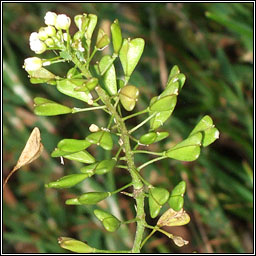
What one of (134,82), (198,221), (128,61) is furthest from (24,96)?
(128,61)

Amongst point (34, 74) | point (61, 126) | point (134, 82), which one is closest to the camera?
point (34, 74)

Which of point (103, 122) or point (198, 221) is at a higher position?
point (103, 122)

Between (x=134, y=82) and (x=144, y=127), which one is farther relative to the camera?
(x=144, y=127)

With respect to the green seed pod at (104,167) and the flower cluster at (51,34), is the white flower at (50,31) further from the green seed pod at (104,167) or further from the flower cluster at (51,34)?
the green seed pod at (104,167)

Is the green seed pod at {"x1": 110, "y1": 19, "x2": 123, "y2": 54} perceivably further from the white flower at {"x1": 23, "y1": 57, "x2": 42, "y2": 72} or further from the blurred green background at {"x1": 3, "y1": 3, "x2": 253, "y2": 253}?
the blurred green background at {"x1": 3, "y1": 3, "x2": 253, "y2": 253}

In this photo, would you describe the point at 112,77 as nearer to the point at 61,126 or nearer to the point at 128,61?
the point at 128,61

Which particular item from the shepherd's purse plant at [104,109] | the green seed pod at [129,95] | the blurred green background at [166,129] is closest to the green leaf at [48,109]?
the shepherd's purse plant at [104,109]
